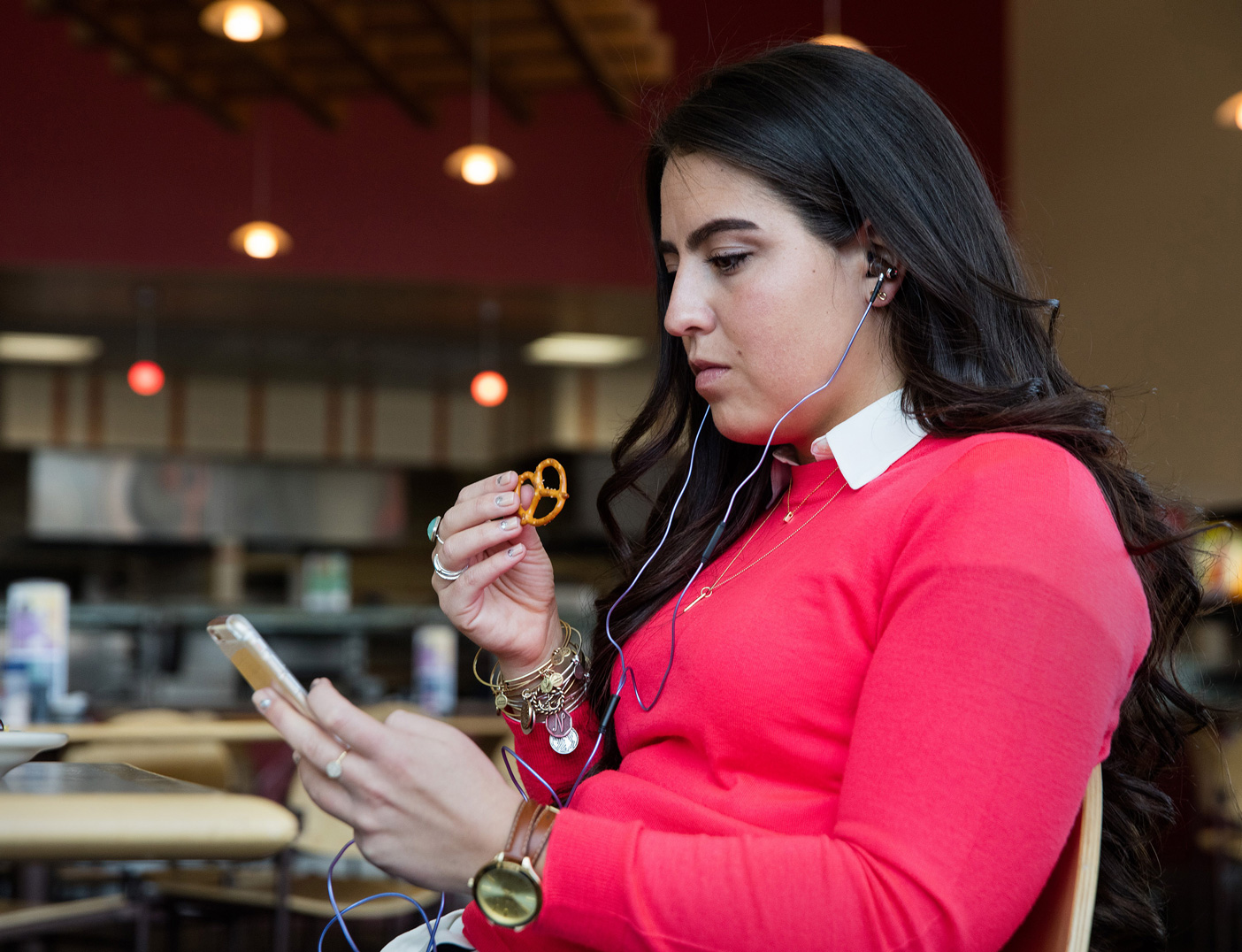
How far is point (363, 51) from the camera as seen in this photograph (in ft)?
13.5

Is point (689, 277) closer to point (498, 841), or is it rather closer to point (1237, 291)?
point (498, 841)

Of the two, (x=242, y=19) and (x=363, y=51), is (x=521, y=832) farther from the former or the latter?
(x=363, y=51)

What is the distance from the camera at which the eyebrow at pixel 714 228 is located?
941 millimetres

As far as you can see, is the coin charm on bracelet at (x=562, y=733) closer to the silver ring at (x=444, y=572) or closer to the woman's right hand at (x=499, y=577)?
the woman's right hand at (x=499, y=577)

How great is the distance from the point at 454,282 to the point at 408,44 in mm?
1343

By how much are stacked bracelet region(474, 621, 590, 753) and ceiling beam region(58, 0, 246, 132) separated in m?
3.49

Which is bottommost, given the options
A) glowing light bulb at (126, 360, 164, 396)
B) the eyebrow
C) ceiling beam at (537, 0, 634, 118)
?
the eyebrow

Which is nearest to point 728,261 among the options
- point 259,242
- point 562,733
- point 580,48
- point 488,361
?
point 562,733

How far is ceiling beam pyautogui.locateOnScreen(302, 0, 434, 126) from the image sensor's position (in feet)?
12.4

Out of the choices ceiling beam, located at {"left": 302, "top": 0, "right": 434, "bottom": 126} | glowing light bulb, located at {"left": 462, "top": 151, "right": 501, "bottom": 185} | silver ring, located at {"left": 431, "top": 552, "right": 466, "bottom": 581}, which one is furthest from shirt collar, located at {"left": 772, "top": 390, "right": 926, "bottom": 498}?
glowing light bulb, located at {"left": 462, "top": 151, "right": 501, "bottom": 185}

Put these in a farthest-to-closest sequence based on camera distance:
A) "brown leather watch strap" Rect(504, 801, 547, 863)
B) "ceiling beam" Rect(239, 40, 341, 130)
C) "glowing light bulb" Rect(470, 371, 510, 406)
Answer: "glowing light bulb" Rect(470, 371, 510, 406) < "ceiling beam" Rect(239, 40, 341, 130) < "brown leather watch strap" Rect(504, 801, 547, 863)

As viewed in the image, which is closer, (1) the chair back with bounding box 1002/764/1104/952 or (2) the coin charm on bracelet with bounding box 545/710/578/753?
(1) the chair back with bounding box 1002/764/1104/952

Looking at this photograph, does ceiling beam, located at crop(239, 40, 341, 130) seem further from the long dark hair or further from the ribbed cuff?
the ribbed cuff

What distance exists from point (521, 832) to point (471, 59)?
4050 millimetres
